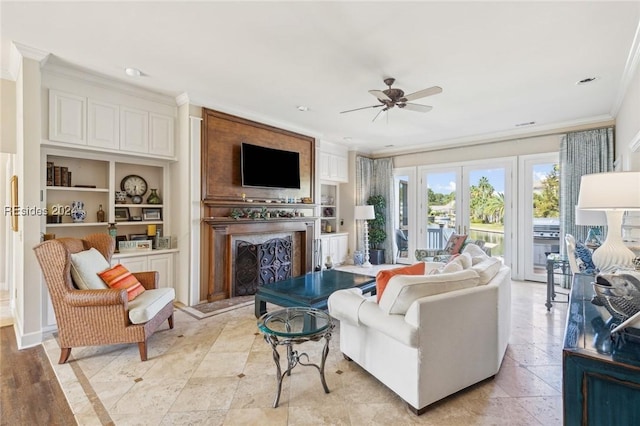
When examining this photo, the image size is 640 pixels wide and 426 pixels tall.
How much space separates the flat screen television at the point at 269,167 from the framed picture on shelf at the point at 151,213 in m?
1.26

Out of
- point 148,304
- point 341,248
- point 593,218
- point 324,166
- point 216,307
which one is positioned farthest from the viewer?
point 341,248

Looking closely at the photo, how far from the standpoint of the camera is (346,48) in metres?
2.96

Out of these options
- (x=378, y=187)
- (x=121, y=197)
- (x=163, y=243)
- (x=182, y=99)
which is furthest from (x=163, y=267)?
(x=378, y=187)

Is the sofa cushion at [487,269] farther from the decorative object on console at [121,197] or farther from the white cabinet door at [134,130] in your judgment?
the decorative object on console at [121,197]

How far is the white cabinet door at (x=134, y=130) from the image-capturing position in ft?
12.9

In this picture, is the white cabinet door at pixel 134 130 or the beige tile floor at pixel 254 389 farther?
the white cabinet door at pixel 134 130

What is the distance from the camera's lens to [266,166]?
520 centimetres

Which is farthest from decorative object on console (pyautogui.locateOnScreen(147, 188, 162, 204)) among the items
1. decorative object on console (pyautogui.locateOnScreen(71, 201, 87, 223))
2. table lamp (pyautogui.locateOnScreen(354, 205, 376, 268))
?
table lamp (pyautogui.locateOnScreen(354, 205, 376, 268))

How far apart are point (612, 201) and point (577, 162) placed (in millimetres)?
3785

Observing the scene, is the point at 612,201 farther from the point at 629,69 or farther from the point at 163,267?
the point at 163,267

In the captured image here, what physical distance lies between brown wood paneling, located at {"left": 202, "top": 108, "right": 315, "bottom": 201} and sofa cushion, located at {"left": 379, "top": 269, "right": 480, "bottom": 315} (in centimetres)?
321

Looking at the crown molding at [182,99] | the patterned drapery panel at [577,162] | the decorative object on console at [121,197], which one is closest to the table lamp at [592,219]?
the patterned drapery panel at [577,162]

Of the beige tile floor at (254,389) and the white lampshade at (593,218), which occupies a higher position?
the white lampshade at (593,218)

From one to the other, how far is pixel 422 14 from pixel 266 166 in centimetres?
331
